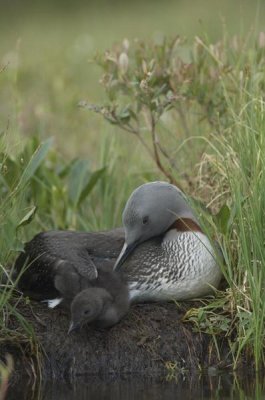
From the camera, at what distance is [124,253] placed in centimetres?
782

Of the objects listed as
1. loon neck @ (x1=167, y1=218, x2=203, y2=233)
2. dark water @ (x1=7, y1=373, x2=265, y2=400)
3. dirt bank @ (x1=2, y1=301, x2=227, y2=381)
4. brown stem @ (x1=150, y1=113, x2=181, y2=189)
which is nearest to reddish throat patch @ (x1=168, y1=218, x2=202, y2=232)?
loon neck @ (x1=167, y1=218, x2=203, y2=233)

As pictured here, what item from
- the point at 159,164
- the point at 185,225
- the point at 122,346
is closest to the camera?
the point at 122,346

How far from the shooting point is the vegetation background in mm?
7543

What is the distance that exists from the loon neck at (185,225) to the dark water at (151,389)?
977 millimetres

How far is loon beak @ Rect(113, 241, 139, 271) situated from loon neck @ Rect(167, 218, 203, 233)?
307 mm

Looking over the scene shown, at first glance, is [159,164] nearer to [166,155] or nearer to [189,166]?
[166,155]

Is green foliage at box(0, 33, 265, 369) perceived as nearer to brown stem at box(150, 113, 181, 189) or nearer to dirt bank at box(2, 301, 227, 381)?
brown stem at box(150, 113, 181, 189)

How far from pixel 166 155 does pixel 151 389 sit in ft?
7.38

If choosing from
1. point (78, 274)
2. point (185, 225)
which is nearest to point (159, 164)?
point (185, 225)

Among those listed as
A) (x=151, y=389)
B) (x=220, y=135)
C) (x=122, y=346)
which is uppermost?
(x=220, y=135)

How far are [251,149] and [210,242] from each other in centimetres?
61

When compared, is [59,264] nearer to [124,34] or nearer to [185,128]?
[185,128]

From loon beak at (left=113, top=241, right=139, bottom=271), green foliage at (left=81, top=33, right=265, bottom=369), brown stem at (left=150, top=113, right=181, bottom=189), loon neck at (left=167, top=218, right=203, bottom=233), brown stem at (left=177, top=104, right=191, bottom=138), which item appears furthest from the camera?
brown stem at (left=177, top=104, right=191, bottom=138)

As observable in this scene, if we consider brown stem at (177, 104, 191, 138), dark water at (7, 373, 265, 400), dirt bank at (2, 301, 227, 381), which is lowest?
dark water at (7, 373, 265, 400)
